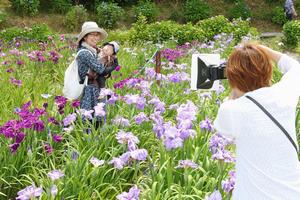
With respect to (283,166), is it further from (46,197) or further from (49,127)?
(49,127)

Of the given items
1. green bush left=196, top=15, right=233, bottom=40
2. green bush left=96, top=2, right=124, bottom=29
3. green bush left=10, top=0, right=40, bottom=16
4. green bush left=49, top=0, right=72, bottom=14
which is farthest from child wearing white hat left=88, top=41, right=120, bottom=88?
green bush left=49, top=0, right=72, bottom=14

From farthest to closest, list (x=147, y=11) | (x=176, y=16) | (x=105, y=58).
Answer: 1. (x=176, y=16)
2. (x=147, y=11)
3. (x=105, y=58)

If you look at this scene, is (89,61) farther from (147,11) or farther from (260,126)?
(147,11)

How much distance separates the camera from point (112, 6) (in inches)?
562

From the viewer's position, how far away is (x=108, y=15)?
46.3 feet

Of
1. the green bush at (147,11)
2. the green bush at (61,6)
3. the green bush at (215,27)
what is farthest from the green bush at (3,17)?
the green bush at (215,27)

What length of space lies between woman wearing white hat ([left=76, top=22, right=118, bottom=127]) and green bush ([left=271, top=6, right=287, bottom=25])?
12.2 m

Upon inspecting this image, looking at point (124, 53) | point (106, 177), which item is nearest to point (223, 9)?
point (124, 53)

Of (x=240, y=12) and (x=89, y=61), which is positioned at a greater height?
(x=89, y=61)

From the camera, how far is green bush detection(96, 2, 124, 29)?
1404 cm

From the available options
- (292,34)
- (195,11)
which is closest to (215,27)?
(292,34)

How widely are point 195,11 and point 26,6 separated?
5.06 metres

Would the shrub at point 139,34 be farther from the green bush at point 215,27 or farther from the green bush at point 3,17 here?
the green bush at point 3,17

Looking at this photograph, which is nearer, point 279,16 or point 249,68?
point 249,68
